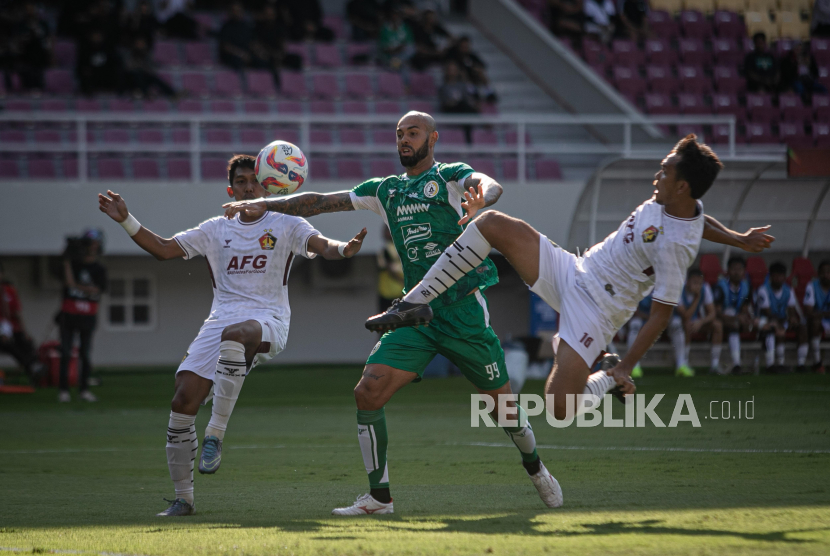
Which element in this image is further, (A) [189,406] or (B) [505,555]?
(A) [189,406]

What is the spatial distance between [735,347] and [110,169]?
36.3 ft

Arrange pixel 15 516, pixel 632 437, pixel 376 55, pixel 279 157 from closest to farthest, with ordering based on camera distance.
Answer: pixel 15 516 < pixel 279 157 < pixel 632 437 < pixel 376 55

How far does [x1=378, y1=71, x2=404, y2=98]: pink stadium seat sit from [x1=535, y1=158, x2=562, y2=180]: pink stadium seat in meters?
3.31

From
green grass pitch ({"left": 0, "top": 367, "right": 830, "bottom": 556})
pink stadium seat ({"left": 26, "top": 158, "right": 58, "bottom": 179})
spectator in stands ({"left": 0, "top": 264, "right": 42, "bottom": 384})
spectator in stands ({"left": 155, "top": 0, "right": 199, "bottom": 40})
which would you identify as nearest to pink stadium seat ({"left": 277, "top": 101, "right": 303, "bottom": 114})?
spectator in stands ({"left": 155, "top": 0, "right": 199, "bottom": 40})

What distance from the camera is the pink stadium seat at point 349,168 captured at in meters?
18.4

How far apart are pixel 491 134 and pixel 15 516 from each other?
15.4 meters

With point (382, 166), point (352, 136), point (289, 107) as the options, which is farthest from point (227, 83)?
point (382, 166)

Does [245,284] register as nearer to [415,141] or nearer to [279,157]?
[279,157]

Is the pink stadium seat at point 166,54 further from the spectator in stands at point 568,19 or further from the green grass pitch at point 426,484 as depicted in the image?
the green grass pitch at point 426,484

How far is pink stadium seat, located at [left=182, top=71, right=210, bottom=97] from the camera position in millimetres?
19641

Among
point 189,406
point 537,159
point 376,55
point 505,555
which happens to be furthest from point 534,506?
point 376,55

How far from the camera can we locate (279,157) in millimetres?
6504

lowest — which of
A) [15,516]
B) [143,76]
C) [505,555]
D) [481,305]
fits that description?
[15,516]

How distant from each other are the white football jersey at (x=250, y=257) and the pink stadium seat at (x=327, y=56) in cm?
1518
